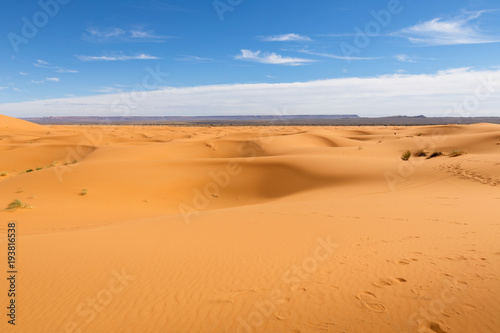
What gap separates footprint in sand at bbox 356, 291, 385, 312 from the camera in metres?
3.71

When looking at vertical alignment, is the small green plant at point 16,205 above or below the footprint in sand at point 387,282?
below

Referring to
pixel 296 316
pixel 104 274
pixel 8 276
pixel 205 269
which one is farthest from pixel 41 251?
pixel 296 316

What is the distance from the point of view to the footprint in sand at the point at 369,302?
3713mm

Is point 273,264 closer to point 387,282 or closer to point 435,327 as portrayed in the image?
point 387,282

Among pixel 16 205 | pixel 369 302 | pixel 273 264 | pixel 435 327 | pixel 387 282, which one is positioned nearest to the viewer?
pixel 435 327

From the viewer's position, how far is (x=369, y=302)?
385 centimetres

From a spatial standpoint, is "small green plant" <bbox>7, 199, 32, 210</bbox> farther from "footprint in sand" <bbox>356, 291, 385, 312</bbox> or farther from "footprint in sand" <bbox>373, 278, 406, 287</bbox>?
"footprint in sand" <bbox>373, 278, 406, 287</bbox>

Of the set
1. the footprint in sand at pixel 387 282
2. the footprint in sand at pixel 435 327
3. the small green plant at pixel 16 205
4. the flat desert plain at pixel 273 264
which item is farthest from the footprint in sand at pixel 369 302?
the small green plant at pixel 16 205

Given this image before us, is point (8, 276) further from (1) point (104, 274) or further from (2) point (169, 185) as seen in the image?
(2) point (169, 185)

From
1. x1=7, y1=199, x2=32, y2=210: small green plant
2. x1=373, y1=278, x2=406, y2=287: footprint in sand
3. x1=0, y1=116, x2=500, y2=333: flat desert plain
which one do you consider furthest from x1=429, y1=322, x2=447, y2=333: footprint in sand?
x1=7, y1=199, x2=32, y2=210: small green plant

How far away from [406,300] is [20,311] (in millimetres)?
5233

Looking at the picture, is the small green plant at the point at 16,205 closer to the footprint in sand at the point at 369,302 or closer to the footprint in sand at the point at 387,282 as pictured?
the footprint in sand at the point at 369,302

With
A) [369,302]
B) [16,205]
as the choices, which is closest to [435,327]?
[369,302]

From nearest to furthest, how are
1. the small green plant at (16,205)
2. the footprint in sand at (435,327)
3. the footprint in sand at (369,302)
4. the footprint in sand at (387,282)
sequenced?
the footprint in sand at (435,327) < the footprint in sand at (369,302) < the footprint in sand at (387,282) < the small green plant at (16,205)
